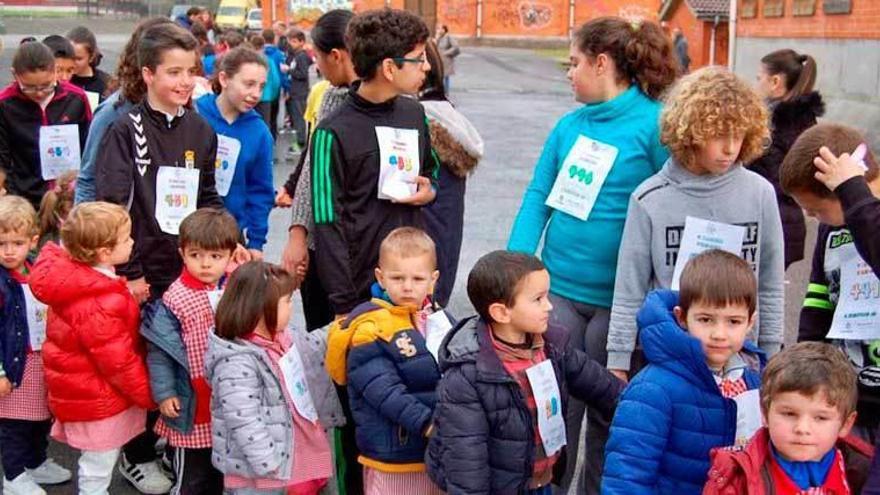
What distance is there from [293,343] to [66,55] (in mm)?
3726

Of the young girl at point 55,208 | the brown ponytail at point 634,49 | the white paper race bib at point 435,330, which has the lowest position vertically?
the white paper race bib at point 435,330

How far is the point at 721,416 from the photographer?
3.08 metres

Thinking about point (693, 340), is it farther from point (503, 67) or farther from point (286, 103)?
point (503, 67)

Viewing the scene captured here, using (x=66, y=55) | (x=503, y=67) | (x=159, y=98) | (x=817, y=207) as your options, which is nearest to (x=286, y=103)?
(x=66, y=55)

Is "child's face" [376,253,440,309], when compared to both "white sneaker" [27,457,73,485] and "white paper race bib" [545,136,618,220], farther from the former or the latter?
"white sneaker" [27,457,73,485]

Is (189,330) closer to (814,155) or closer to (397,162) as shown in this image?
(397,162)

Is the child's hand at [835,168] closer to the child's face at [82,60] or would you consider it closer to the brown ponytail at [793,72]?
the brown ponytail at [793,72]

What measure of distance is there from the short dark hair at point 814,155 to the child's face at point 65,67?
16.2 feet

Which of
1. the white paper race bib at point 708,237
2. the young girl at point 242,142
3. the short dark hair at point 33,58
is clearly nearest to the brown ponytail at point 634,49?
the white paper race bib at point 708,237

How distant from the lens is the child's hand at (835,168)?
9.77 ft

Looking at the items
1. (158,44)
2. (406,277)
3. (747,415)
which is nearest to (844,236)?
(747,415)

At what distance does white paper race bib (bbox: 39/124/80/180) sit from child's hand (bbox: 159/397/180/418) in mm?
2413

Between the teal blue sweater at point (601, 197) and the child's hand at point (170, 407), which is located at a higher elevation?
the teal blue sweater at point (601, 197)

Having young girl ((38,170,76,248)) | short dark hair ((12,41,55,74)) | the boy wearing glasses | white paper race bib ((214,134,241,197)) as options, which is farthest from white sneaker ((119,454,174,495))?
short dark hair ((12,41,55,74))
